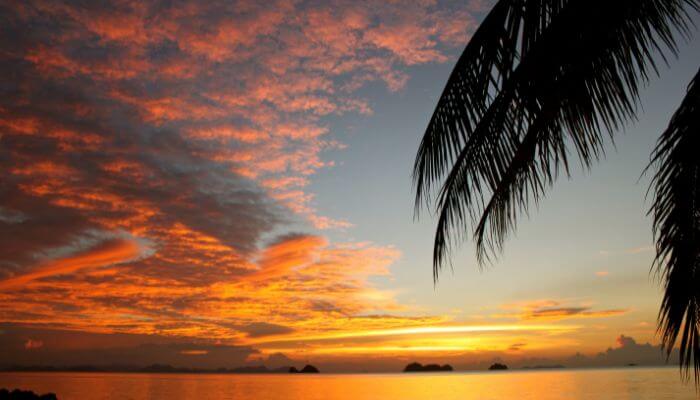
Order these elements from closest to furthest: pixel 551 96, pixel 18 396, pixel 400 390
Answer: pixel 551 96
pixel 18 396
pixel 400 390

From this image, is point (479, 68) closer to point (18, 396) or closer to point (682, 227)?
point (682, 227)

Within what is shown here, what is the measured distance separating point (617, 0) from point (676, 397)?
1938 inches

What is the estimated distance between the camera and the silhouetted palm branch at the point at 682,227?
3713 mm

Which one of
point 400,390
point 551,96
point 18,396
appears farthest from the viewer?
point 400,390

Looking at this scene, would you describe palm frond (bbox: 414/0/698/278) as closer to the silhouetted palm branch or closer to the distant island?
the silhouetted palm branch

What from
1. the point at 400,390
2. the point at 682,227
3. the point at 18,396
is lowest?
the point at 400,390

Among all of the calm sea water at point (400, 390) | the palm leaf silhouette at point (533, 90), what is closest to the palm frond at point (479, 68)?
the palm leaf silhouette at point (533, 90)

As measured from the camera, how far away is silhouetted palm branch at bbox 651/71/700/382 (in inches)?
146

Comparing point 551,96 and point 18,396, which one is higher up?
point 551,96

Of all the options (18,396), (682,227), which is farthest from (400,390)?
(682,227)

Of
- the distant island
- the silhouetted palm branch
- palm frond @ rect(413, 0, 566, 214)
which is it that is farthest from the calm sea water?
palm frond @ rect(413, 0, 566, 214)

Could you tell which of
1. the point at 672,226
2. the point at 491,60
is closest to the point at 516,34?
the point at 491,60

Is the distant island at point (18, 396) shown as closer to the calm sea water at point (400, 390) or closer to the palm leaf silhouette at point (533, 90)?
the palm leaf silhouette at point (533, 90)

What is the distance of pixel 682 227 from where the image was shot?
3.88 m
